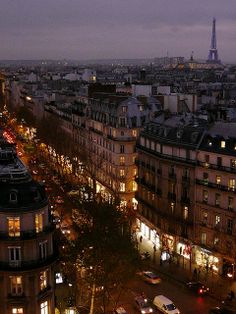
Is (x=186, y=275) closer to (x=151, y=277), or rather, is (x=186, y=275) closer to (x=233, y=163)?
(x=151, y=277)

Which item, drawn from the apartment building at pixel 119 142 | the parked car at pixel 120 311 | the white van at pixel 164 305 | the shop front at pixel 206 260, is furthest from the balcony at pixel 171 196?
the parked car at pixel 120 311

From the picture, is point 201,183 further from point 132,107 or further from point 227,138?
point 132,107

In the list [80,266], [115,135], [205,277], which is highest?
[115,135]

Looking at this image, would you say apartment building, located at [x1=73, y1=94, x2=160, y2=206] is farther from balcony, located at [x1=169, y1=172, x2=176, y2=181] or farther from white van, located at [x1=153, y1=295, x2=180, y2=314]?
white van, located at [x1=153, y1=295, x2=180, y2=314]

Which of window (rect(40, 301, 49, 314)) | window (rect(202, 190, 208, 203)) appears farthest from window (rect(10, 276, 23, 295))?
window (rect(202, 190, 208, 203))

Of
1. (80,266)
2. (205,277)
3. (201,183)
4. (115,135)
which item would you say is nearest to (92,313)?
(80,266)

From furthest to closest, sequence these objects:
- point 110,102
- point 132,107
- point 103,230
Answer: point 110,102, point 132,107, point 103,230
